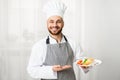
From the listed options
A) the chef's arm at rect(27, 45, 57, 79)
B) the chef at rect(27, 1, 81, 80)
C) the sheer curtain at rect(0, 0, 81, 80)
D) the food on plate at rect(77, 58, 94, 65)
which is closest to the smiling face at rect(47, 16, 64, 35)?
the chef at rect(27, 1, 81, 80)

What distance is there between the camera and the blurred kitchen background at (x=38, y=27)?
257cm

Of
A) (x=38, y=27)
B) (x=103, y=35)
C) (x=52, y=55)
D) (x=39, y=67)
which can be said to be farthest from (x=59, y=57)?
(x=103, y=35)

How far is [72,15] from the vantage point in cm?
258

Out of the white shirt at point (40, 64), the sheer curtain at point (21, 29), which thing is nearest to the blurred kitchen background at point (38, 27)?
the sheer curtain at point (21, 29)

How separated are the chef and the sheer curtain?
2.92 feet

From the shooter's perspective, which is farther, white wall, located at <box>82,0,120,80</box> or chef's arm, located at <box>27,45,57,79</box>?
white wall, located at <box>82,0,120,80</box>

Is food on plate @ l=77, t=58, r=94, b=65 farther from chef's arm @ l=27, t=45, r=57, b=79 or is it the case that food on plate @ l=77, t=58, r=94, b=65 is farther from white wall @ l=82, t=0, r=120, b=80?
white wall @ l=82, t=0, r=120, b=80

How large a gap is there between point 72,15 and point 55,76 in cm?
112

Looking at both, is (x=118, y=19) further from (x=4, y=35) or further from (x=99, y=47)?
(x=4, y=35)

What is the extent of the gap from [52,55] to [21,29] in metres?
1.04

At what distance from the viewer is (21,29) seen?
2582mm

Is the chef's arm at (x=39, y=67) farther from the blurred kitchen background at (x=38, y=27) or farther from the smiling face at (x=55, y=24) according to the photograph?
the blurred kitchen background at (x=38, y=27)

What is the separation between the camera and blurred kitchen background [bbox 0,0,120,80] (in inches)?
101

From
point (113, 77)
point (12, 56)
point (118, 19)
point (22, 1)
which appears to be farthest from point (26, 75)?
point (118, 19)
